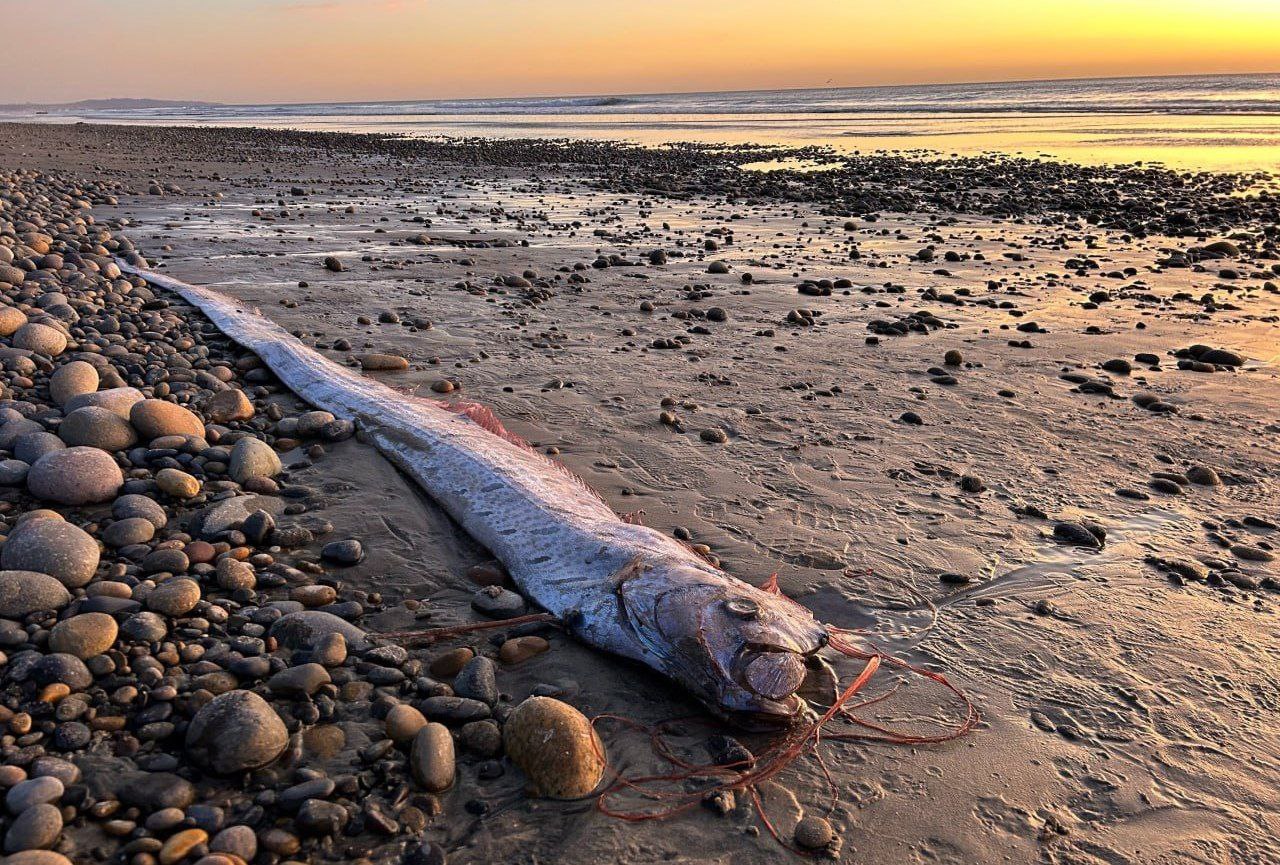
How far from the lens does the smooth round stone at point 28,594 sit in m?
3.29

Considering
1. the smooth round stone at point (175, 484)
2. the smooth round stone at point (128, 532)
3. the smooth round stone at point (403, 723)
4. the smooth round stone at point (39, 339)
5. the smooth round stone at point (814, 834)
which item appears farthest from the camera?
the smooth round stone at point (39, 339)

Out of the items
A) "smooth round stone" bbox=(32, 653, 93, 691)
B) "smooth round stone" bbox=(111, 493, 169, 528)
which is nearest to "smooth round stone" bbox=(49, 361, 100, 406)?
"smooth round stone" bbox=(111, 493, 169, 528)

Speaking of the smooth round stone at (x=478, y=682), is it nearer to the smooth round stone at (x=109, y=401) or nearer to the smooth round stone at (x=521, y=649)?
the smooth round stone at (x=521, y=649)

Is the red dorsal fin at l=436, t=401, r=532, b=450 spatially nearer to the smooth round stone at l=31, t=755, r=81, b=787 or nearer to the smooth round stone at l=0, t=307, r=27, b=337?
the smooth round stone at l=31, t=755, r=81, b=787

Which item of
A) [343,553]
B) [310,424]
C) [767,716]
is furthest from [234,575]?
[767,716]

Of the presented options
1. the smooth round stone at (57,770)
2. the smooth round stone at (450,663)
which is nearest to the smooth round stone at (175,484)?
the smooth round stone at (450,663)

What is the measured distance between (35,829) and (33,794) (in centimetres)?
15

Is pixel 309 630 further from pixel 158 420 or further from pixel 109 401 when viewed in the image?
pixel 109 401

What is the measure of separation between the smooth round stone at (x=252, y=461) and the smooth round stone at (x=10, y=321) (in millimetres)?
3060

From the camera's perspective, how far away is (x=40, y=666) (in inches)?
117

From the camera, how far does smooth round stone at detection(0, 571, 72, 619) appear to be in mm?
3291

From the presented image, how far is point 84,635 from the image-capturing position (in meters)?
3.16

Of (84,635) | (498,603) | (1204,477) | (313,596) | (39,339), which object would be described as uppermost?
(39,339)

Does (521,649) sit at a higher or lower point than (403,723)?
lower
